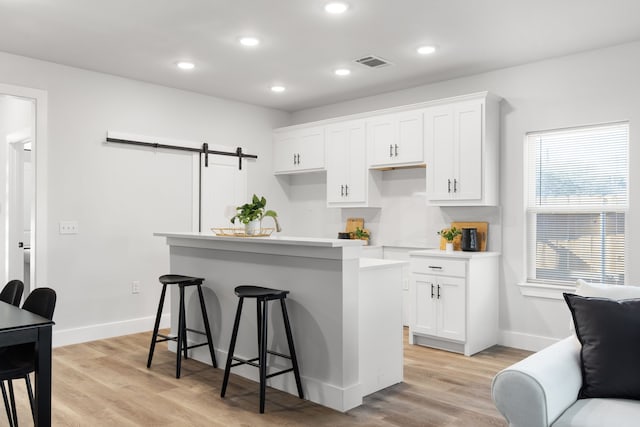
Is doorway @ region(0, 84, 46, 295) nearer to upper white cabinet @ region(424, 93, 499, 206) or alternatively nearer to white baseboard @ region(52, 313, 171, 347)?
white baseboard @ region(52, 313, 171, 347)

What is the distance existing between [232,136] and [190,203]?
1027 mm

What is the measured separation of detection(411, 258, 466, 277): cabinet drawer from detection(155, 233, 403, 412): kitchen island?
107cm

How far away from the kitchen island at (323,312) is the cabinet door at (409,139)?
1832mm

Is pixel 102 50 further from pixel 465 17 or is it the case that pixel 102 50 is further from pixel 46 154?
pixel 465 17

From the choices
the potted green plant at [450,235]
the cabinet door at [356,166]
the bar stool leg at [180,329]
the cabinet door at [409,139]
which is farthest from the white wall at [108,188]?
the potted green plant at [450,235]

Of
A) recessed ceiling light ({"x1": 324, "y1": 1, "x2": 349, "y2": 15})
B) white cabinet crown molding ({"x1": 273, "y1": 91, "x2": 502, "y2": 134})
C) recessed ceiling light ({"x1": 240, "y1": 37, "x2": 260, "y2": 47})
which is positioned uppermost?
recessed ceiling light ({"x1": 240, "y1": 37, "x2": 260, "y2": 47})

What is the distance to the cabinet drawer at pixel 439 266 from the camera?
177 inches

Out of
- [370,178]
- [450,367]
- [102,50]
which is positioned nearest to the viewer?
[450,367]

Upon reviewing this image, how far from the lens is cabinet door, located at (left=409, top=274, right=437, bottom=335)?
4.68m

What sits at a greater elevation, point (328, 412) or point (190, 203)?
point (190, 203)

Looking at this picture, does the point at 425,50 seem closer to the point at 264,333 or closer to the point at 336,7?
the point at 336,7

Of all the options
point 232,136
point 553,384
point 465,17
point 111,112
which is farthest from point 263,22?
point 553,384

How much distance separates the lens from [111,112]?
5.14 metres

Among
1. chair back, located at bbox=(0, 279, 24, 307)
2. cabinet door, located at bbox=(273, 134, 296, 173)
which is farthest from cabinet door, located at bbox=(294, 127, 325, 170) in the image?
chair back, located at bbox=(0, 279, 24, 307)
